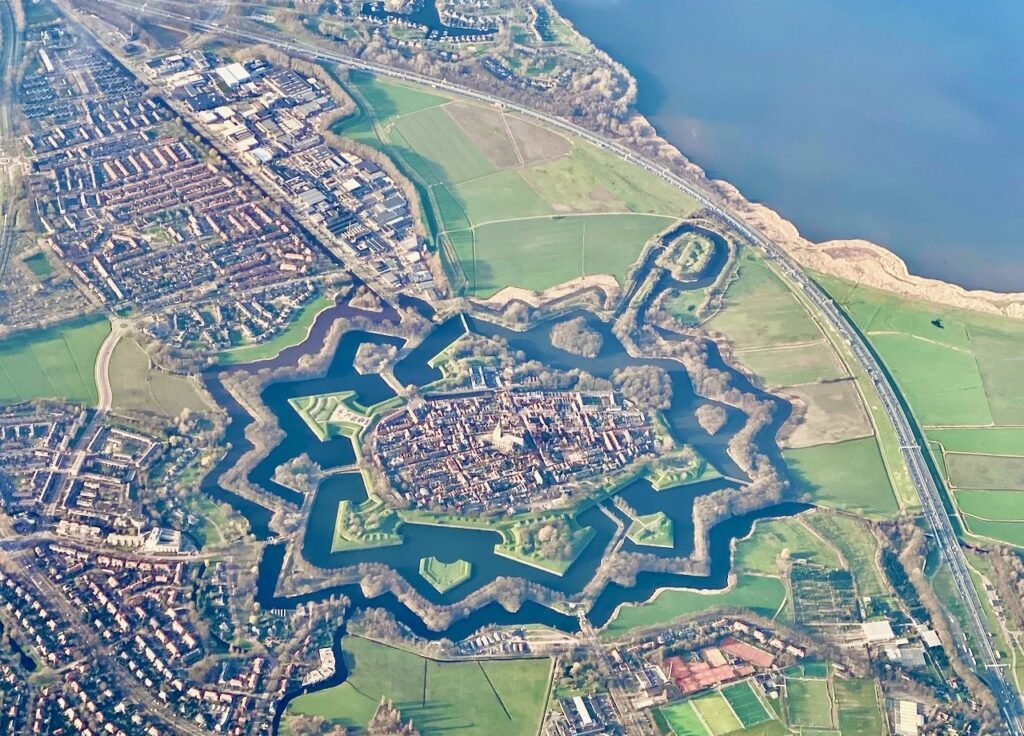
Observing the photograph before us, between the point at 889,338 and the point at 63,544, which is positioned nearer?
the point at 63,544

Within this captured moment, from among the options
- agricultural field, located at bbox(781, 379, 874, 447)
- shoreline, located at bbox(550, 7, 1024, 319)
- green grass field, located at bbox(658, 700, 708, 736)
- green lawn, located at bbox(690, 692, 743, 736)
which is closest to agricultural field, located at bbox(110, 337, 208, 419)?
green grass field, located at bbox(658, 700, 708, 736)

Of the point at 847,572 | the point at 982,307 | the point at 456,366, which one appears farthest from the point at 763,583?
the point at 982,307

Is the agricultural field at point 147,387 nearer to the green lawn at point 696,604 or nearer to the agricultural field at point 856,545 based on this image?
the green lawn at point 696,604

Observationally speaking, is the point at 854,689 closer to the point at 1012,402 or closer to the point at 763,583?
the point at 763,583

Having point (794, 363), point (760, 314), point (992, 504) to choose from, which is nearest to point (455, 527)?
point (794, 363)

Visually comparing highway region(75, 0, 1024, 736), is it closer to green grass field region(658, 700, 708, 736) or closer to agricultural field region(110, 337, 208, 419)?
green grass field region(658, 700, 708, 736)

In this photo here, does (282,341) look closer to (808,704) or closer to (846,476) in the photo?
(846,476)
